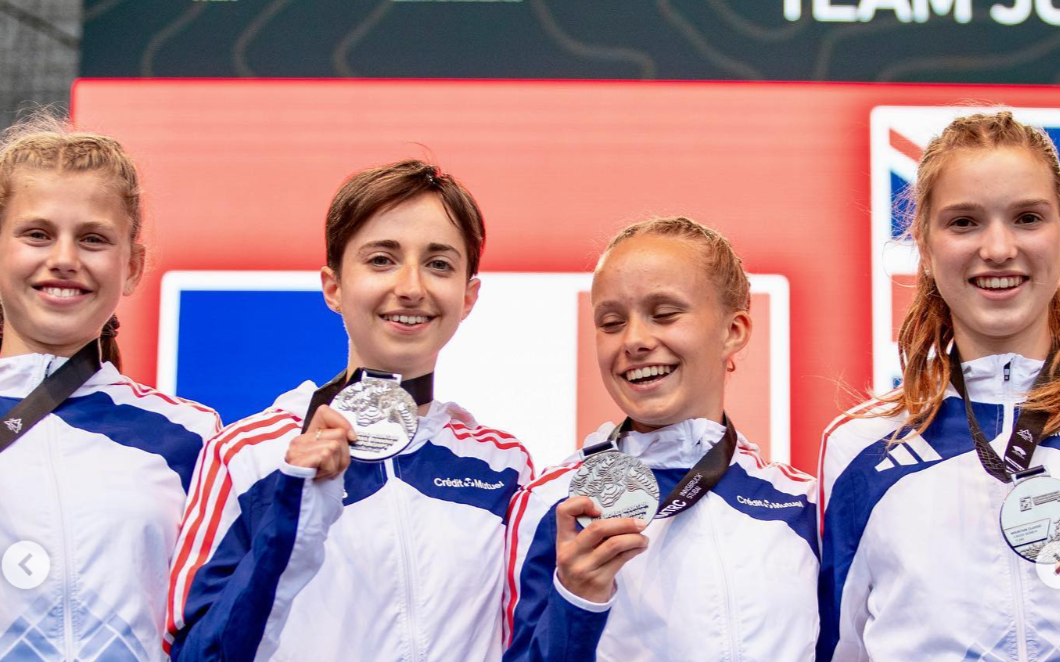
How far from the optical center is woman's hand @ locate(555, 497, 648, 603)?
186cm

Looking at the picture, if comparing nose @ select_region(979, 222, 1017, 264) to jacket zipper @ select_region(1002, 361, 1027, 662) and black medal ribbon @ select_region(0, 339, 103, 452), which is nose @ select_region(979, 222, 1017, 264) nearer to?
jacket zipper @ select_region(1002, 361, 1027, 662)

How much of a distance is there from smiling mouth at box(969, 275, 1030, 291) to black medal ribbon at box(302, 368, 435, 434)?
116 centimetres

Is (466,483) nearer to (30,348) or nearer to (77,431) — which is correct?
(77,431)

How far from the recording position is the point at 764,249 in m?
3.70

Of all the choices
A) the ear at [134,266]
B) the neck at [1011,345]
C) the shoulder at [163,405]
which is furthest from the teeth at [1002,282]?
the ear at [134,266]

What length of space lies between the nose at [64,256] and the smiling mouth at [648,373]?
1.18 meters

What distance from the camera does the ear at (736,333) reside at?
2471mm

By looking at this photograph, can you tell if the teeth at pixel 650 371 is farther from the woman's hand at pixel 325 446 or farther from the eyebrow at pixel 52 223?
the eyebrow at pixel 52 223

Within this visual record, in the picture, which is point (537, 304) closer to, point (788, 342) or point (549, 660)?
Answer: point (788, 342)

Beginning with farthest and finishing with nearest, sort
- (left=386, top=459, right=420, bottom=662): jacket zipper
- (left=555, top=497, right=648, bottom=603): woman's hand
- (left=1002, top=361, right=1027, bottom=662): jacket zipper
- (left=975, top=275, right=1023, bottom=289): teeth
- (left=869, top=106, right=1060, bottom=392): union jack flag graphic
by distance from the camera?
(left=869, top=106, right=1060, bottom=392): union jack flag graphic, (left=975, top=275, right=1023, bottom=289): teeth, (left=386, top=459, right=420, bottom=662): jacket zipper, (left=1002, top=361, right=1027, bottom=662): jacket zipper, (left=555, top=497, right=648, bottom=603): woman's hand

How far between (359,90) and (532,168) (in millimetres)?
646

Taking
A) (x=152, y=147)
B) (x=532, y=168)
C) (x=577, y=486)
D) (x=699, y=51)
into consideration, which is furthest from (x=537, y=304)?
(x=577, y=486)

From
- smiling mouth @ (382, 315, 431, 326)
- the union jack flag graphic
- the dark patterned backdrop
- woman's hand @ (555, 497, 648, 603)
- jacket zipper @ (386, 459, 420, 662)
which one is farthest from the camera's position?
the dark patterned backdrop

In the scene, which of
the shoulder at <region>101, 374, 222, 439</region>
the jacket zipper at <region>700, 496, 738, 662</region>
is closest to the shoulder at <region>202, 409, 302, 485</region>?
the shoulder at <region>101, 374, 222, 439</region>
